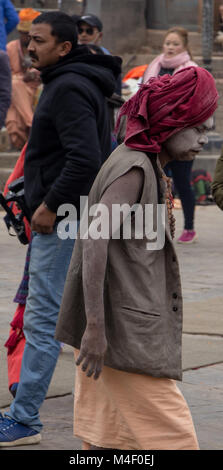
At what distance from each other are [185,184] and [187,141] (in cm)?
647

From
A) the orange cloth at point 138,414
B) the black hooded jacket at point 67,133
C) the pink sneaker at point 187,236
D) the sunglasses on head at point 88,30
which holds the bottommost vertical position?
the pink sneaker at point 187,236

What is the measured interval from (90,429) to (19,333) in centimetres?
151

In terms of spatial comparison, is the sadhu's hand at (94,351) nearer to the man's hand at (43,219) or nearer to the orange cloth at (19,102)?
the man's hand at (43,219)

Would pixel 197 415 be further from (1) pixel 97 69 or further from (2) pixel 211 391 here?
(1) pixel 97 69

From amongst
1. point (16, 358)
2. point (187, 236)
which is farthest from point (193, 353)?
point (187, 236)

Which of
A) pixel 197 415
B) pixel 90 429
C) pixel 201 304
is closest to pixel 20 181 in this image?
pixel 197 415

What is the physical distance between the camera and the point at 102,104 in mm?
4801

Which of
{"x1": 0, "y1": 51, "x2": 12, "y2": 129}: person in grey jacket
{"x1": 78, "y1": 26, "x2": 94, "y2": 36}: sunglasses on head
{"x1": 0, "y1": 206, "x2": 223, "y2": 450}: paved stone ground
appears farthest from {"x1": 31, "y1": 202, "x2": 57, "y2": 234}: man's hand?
{"x1": 78, "y1": 26, "x2": 94, "y2": 36}: sunglasses on head

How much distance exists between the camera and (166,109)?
3.62 metres

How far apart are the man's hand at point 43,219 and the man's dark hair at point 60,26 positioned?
0.77 metres

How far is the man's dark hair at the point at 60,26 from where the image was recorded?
4.80 m

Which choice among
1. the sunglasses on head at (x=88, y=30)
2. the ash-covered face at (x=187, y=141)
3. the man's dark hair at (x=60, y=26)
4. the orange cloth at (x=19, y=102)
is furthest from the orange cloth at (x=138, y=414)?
the orange cloth at (x=19, y=102)

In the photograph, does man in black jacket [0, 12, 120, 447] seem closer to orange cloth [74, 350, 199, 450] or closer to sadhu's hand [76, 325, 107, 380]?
orange cloth [74, 350, 199, 450]

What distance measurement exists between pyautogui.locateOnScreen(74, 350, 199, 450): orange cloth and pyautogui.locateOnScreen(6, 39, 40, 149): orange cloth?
895 cm
